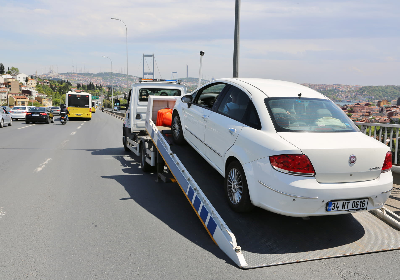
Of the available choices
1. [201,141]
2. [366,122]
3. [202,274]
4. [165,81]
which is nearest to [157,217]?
[201,141]

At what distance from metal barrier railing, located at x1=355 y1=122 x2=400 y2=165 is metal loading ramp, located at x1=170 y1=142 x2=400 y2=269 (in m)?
2.38

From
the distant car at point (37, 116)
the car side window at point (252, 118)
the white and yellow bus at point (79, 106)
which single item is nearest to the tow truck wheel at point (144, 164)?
the car side window at point (252, 118)

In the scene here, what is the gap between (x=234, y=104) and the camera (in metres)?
5.10

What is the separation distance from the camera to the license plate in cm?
392

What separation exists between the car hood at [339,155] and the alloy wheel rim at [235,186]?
82 centimetres

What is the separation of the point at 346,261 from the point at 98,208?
3.57 meters

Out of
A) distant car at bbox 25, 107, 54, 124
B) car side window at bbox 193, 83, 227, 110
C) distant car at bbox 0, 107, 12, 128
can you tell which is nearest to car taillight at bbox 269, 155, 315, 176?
car side window at bbox 193, 83, 227, 110

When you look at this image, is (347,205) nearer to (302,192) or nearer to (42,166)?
(302,192)

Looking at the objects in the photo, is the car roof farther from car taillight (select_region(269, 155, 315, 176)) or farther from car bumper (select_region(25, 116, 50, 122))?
car bumper (select_region(25, 116, 50, 122))

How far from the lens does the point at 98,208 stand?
5.66 metres

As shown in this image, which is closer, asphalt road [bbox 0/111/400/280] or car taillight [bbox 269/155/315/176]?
asphalt road [bbox 0/111/400/280]

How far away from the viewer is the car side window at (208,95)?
5750mm

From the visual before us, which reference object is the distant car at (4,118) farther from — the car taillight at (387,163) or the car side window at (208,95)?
the car taillight at (387,163)

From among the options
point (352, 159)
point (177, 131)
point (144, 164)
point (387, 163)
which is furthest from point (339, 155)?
point (144, 164)
